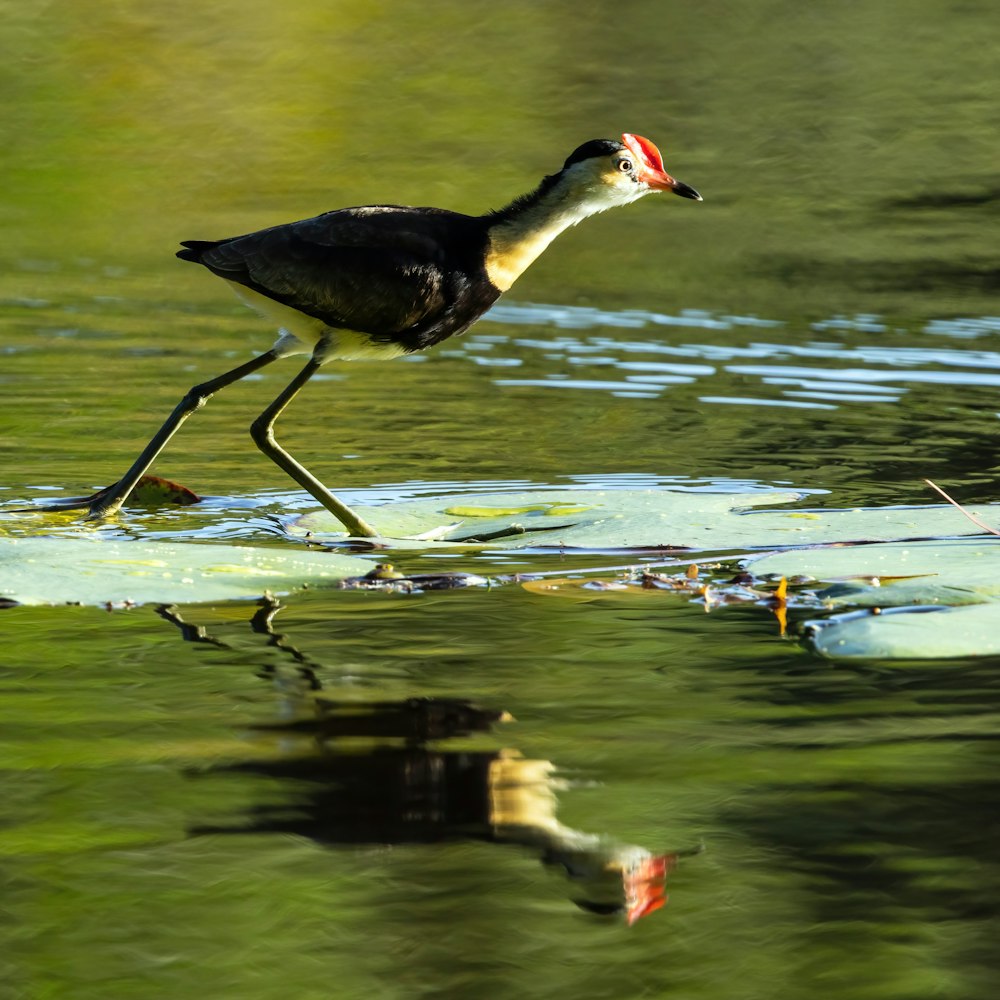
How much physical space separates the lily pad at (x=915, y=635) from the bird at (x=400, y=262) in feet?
7.32

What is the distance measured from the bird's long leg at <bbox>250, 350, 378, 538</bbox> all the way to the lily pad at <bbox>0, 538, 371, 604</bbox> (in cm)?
62

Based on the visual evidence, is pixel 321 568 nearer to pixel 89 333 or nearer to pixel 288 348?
pixel 288 348

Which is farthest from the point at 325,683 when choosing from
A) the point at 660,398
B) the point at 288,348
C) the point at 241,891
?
the point at 660,398

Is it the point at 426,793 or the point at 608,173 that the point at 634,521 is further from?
the point at 426,793

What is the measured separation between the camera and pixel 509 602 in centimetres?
604

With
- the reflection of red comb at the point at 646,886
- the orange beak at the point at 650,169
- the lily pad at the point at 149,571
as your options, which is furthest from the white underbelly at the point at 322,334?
the reflection of red comb at the point at 646,886

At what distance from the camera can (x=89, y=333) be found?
12812 millimetres

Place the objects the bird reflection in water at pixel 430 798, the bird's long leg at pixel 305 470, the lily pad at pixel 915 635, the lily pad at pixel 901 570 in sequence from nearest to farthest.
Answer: the bird reflection in water at pixel 430 798, the lily pad at pixel 915 635, the lily pad at pixel 901 570, the bird's long leg at pixel 305 470

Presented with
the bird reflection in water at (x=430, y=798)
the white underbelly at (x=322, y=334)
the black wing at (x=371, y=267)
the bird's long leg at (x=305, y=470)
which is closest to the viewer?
the bird reflection in water at (x=430, y=798)

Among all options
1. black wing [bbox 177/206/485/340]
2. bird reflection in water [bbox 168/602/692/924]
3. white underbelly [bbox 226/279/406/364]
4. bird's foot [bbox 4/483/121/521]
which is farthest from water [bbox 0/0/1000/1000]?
black wing [bbox 177/206/485/340]

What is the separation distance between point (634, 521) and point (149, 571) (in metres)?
1.91

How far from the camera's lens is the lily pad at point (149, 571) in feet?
18.4

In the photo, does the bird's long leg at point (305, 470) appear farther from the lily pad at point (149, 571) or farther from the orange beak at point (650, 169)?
the orange beak at point (650, 169)

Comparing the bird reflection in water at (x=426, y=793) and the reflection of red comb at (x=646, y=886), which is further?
the bird reflection in water at (x=426, y=793)
